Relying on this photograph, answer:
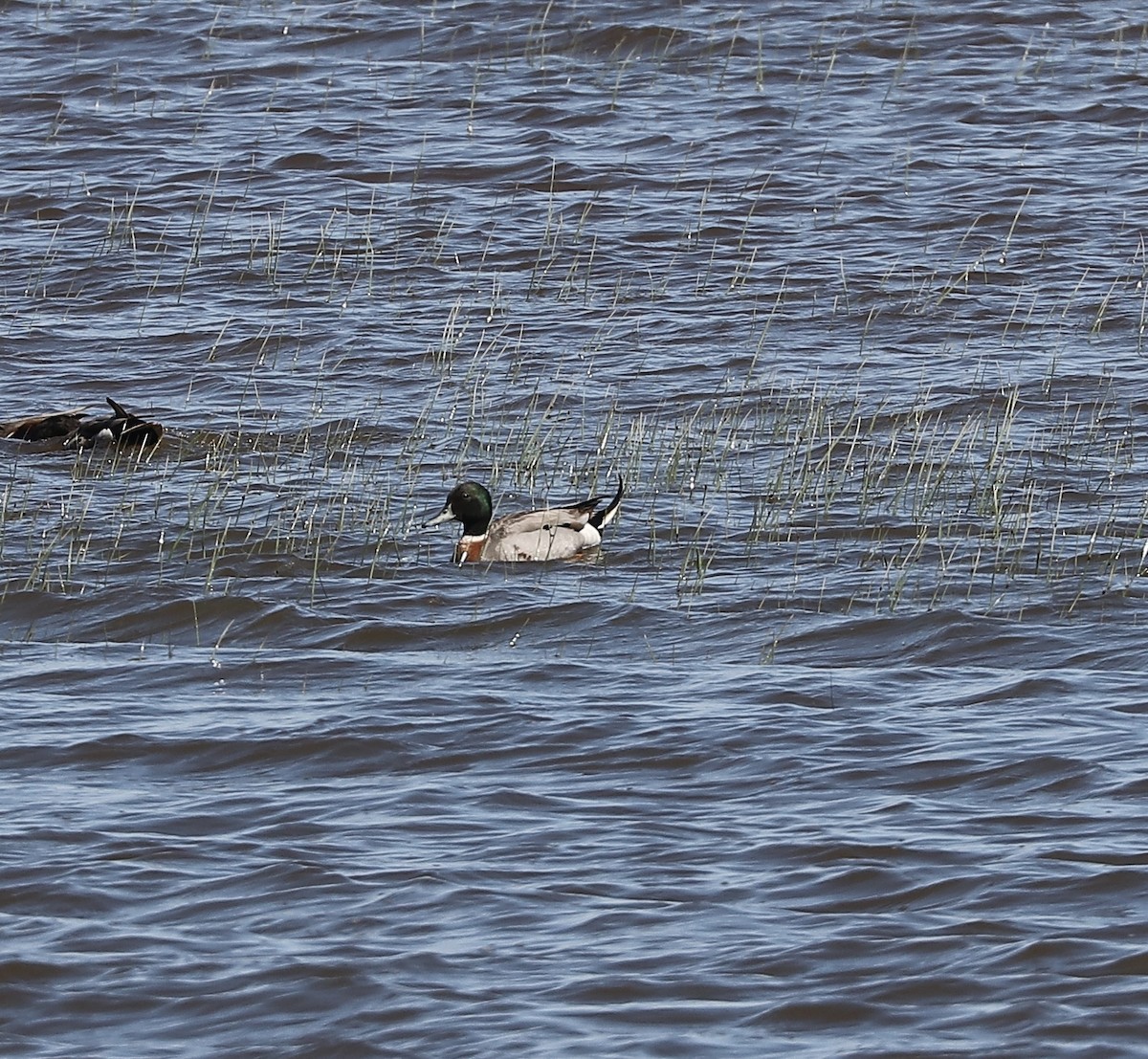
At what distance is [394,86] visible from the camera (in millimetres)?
23453

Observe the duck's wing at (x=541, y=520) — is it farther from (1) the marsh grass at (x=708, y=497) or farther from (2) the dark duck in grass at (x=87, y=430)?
Answer: (2) the dark duck in grass at (x=87, y=430)

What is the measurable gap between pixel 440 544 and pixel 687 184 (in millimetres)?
8720

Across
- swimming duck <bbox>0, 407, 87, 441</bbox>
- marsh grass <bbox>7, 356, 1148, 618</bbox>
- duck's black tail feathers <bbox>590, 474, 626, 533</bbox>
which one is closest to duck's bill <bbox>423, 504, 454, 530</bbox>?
marsh grass <bbox>7, 356, 1148, 618</bbox>

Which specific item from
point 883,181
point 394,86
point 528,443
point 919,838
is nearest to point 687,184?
point 883,181

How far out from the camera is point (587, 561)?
11.4m

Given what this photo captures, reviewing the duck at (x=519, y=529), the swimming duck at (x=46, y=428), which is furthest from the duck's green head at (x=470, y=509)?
the swimming duck at (x=46, y=428)

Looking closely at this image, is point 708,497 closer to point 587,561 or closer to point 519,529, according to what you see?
point 587,561

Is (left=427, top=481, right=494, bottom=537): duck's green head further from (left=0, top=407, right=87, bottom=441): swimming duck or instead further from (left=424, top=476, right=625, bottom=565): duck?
(left=0, top=407, right=87, bottom=441): swimming duck

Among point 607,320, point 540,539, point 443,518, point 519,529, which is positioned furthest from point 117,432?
point 607,320

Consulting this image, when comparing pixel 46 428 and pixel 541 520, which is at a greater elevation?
pixel 46 428

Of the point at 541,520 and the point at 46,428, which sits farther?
the point at 46,428

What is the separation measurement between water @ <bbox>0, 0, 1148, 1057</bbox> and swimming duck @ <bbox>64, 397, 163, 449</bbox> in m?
0.15

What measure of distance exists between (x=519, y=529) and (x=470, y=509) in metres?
0.32

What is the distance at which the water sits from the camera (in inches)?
271
